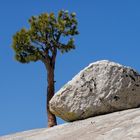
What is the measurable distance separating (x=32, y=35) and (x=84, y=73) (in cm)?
1124

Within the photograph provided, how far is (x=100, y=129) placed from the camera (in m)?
15.5

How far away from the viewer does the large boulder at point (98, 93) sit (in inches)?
739

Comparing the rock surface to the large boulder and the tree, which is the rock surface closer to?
the large boulder

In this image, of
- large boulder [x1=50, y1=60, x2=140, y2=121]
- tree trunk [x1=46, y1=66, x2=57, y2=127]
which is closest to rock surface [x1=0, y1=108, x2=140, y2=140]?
large boulder [x1=50, y1=60, x2=140, y2=121]

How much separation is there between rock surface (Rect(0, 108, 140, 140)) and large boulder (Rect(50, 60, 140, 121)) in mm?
759

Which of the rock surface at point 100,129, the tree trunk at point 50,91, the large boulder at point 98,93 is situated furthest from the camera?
the tree trunk at point 50,91

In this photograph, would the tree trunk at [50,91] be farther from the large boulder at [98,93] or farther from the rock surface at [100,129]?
the rock surface at [100,129]

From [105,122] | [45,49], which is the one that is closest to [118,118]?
[105,122]

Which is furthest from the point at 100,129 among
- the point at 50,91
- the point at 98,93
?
the point at 50,91

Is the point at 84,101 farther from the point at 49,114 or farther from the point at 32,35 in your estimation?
the point at 32,35

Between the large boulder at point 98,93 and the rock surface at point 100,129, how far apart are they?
2.49 feet

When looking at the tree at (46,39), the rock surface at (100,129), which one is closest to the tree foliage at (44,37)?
the tree at (46,39)

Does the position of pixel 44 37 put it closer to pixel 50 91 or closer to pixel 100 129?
pixel 50 91

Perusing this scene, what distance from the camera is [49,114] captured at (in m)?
27.9
